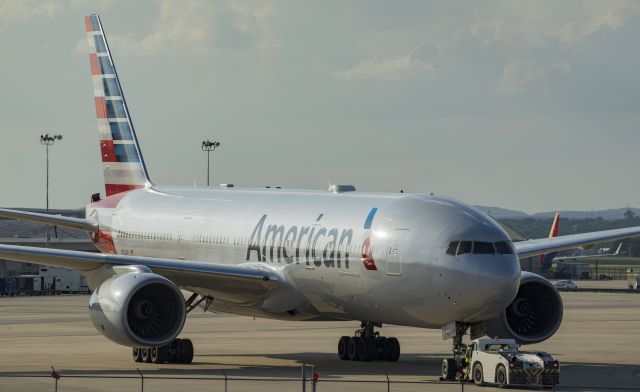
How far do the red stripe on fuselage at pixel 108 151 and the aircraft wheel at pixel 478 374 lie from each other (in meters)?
23.8

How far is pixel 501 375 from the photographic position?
3653 centimetres

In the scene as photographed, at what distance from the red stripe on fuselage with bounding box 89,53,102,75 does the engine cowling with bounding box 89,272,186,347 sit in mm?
18471

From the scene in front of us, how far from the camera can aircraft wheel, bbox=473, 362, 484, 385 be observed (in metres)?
37.2

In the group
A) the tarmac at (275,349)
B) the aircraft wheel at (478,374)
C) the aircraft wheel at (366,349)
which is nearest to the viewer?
the aircraft wheel at (478,374)

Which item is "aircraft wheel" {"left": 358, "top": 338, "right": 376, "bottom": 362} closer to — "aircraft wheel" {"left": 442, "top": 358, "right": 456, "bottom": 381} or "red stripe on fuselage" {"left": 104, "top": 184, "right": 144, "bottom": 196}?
"aircraft wheel" {"left": 442, "top": 358, "right": 456, "bottom": 381}

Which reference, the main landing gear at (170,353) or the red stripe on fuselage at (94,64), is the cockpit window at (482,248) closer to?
the main landing gear at (170,353)

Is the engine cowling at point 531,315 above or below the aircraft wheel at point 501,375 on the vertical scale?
above

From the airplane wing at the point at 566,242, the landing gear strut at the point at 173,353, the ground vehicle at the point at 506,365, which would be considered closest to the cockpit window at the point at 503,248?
the ground vehicle at the point at 506,365

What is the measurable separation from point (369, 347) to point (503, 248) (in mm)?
8233

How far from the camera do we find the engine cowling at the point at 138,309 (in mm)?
39156

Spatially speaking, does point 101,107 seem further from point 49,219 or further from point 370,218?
point 370,218

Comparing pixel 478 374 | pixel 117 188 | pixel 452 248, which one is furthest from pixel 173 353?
pixel 117 188

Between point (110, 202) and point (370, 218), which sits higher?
point (110, 202)

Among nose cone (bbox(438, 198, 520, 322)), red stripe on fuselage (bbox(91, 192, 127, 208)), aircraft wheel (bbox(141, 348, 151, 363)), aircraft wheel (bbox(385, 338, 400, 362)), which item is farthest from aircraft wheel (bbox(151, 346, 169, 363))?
red stripe on fuselage (bbox(91, 192, 127, 208))
